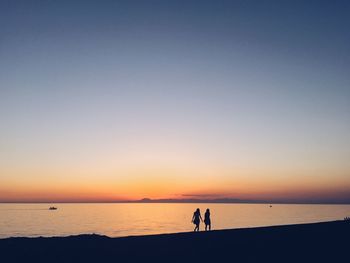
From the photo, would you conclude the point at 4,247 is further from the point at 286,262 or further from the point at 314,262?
the point at 314,262

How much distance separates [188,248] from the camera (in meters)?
17.1

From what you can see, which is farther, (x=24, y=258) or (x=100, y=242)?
(x=100, y=242)

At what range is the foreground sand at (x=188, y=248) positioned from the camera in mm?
14469

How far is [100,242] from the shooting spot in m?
17.5

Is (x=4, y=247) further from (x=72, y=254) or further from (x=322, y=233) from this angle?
(x=322, y=233)

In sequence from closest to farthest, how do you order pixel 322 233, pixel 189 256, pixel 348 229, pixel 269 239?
pixel 189 256, pixel 269 239, pixel 322 233, pixel 348 229

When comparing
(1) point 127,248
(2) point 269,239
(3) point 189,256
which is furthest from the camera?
(2) point 269,239

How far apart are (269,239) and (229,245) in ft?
9.96

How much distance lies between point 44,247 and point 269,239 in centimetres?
1156

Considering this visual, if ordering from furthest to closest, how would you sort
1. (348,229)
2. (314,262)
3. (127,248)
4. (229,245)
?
(348,229), (229,245), (127,248), (314,262)

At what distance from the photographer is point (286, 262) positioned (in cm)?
1393

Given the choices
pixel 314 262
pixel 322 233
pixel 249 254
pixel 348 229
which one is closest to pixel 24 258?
pixel 249 254

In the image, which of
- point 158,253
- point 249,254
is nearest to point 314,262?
point 249,254

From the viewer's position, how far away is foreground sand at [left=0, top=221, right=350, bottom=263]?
14.5 meters
